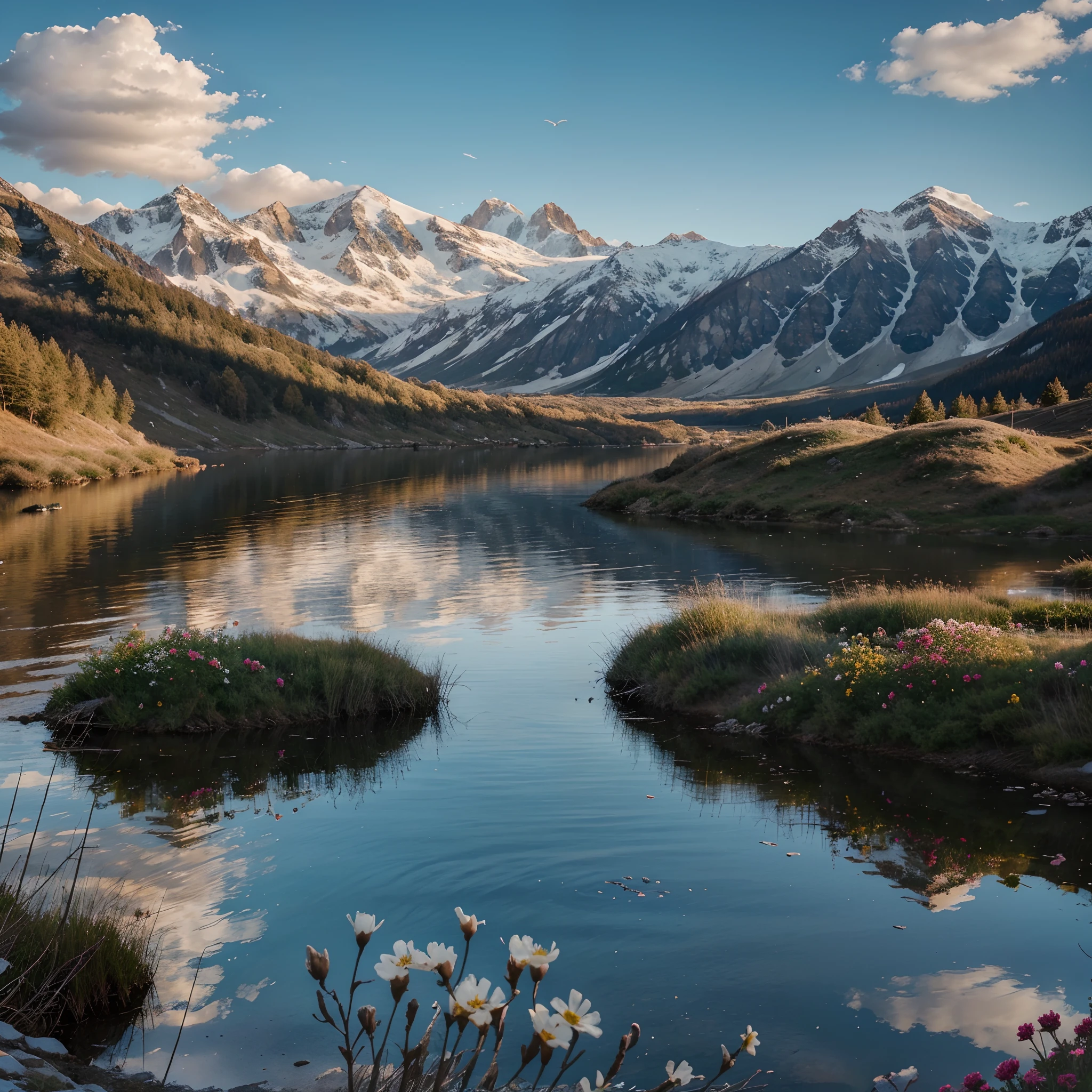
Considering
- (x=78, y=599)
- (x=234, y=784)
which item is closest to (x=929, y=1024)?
(x=234, y=784)

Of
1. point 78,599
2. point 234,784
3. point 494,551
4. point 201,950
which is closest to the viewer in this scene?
point 201,950

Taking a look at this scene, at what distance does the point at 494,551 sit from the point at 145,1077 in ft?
153

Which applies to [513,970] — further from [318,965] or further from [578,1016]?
[318,965]

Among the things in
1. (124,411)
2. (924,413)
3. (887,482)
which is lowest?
(887,482)

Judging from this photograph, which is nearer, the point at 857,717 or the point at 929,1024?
the point at 929,1024

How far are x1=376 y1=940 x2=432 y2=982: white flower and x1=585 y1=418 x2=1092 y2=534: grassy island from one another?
61.0 meters

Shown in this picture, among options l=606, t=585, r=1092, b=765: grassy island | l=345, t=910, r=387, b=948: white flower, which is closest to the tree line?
l=606, t=585, r=1092, b=765: grassy island

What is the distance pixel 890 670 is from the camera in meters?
19.4

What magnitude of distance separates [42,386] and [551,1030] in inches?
4860

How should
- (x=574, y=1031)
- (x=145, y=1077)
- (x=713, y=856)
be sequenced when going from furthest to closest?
(x=713, y=856)
(x=145, y=1077)
(x=574, y=1031)

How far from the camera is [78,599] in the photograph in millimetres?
36656

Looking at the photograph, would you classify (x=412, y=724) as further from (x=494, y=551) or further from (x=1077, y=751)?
(x=494, y=551)

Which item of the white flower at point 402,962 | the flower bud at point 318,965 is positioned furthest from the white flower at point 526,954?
the flower bud at point 318,965

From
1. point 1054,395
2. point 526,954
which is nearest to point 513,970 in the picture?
point 526,954
